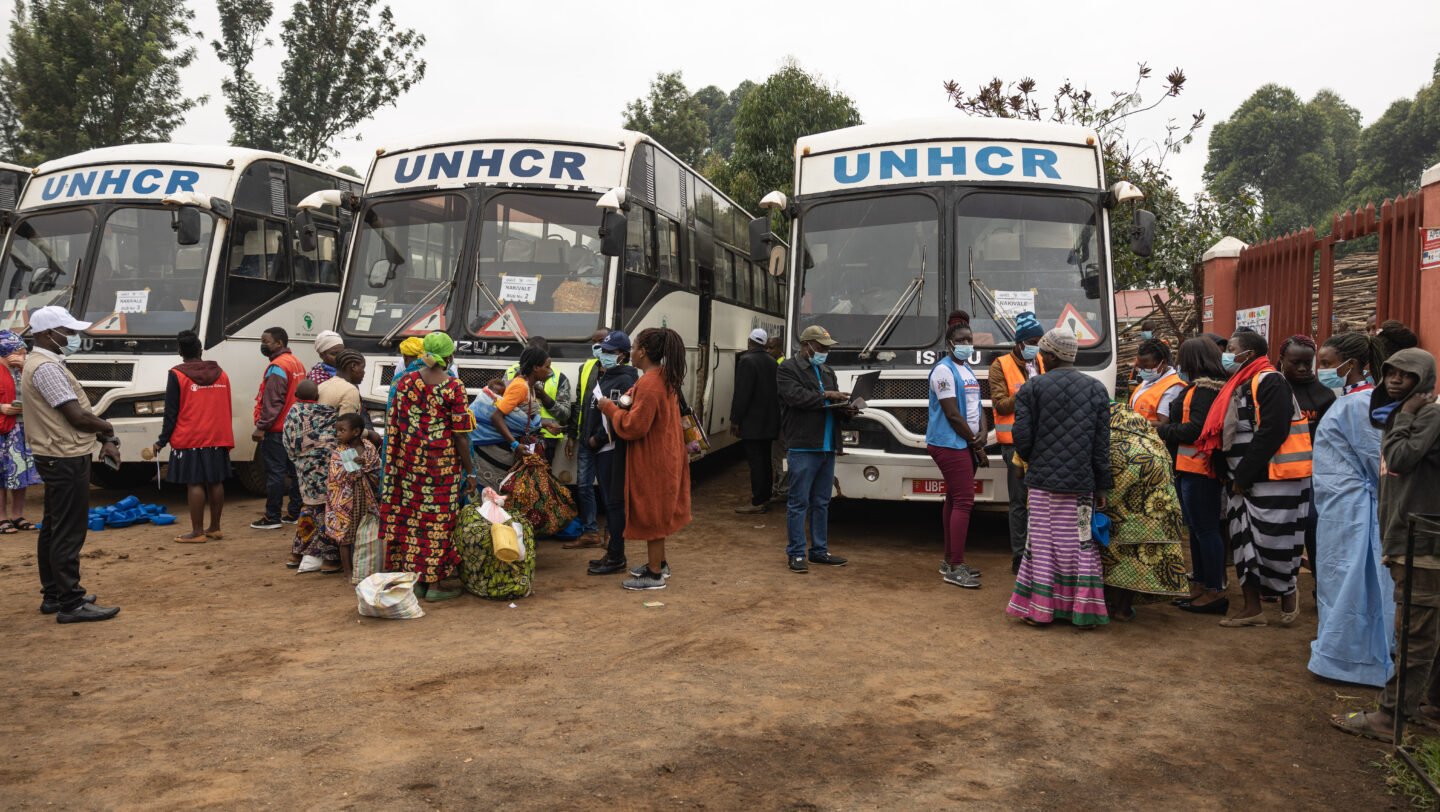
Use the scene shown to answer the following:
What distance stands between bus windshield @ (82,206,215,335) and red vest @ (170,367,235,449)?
6.57 feet

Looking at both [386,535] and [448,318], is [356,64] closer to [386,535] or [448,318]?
[448,318]

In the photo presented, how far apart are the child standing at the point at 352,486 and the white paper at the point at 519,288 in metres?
2.11

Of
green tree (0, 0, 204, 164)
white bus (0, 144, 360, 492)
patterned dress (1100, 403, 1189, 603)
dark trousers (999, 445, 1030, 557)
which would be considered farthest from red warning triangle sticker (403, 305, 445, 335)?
green tree (0, 0, 204, 164)

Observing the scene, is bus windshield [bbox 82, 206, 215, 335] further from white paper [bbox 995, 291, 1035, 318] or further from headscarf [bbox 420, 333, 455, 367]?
white paper [bbox 995, 291, 1035, 318]

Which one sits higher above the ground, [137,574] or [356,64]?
[356,64]

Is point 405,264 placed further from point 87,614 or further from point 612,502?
point 87,614

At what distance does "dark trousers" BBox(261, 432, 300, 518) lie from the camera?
8758 mm

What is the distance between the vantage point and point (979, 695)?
4.64m

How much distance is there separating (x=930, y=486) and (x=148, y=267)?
25.1 ft

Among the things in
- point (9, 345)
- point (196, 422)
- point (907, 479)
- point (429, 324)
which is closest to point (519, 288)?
point (429, 324)

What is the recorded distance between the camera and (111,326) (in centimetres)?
973

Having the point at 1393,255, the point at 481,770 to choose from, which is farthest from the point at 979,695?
the point at 1393,255

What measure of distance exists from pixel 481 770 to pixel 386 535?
9.29ft

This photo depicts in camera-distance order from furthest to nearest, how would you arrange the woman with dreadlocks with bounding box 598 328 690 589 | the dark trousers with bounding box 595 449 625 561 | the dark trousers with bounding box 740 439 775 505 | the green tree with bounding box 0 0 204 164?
the green tree with bounding box 0 0 204 164 → the dark trousers with bounding box 740 439 775 505 → the dark trousers with bounding box 595 449 625 561 → the woman with dreadlocks with bounding box 598 328 690 589
